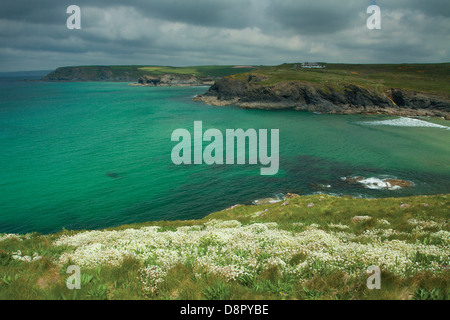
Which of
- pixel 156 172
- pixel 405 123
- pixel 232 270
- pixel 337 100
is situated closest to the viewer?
pixel 232 270

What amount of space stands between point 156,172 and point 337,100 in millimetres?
117260

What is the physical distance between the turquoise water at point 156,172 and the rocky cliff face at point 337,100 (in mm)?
41463

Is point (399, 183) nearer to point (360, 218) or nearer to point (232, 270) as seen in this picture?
point (360, 218)

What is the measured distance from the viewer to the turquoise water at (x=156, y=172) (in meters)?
34.4

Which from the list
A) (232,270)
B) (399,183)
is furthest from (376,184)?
(232,270)

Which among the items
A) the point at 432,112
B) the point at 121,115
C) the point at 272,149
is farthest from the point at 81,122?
the point at 432,112

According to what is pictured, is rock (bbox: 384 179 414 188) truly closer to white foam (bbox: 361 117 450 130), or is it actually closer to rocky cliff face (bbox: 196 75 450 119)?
white foam (bbox: 361 117 450 130)

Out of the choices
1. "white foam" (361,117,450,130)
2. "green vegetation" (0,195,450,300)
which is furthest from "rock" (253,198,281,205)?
Result: "white foam" (361,117,450,130)

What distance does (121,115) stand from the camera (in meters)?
110

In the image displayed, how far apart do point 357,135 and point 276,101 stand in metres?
70.3

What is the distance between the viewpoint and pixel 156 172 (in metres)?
47.4

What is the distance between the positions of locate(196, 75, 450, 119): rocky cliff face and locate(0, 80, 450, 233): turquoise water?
136 ft

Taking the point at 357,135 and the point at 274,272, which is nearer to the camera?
the point at 274,272
